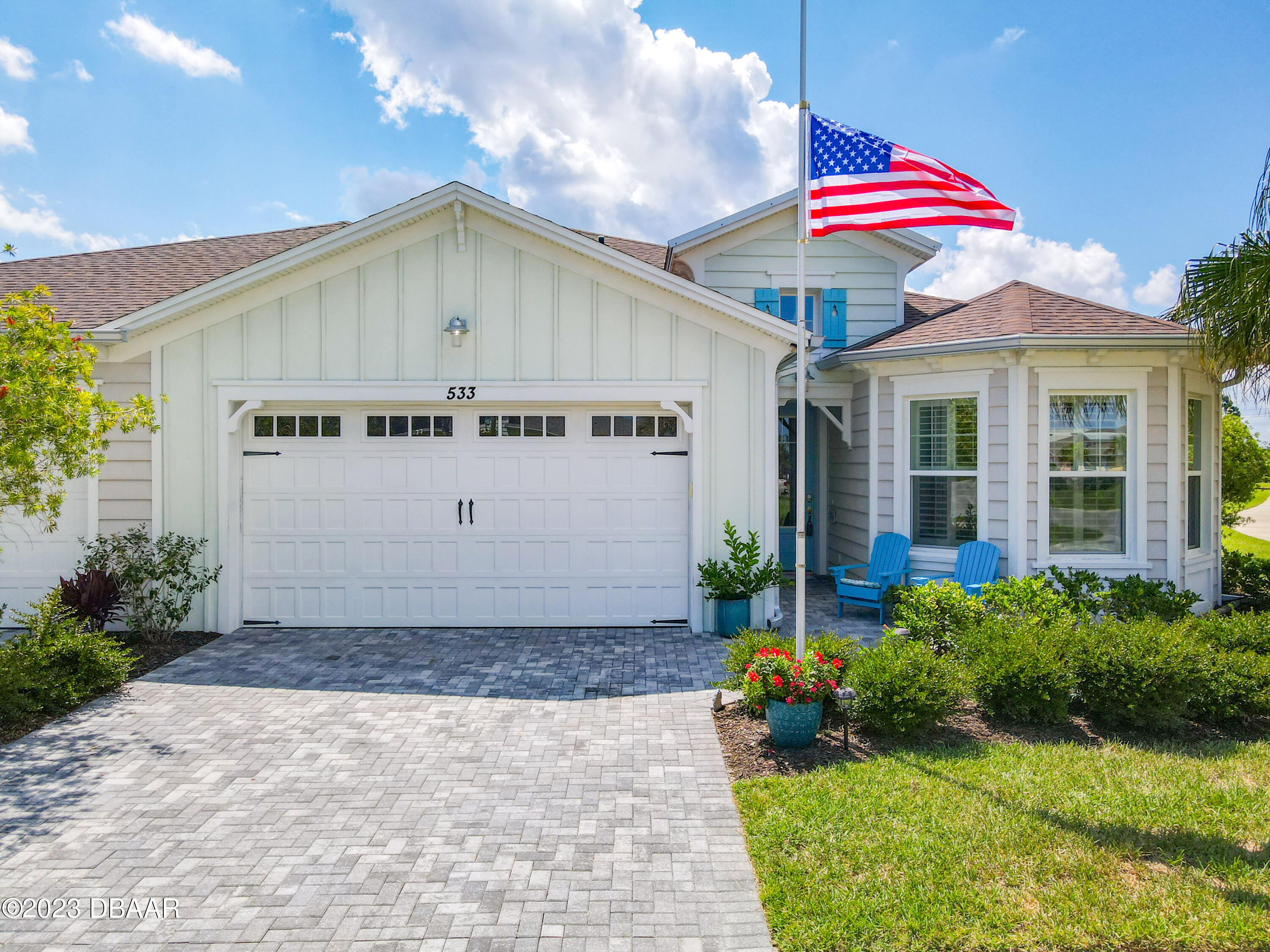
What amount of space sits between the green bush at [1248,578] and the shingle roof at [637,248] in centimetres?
966

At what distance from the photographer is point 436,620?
837 centimetres

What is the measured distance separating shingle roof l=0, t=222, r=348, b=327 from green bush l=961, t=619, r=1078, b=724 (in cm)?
877

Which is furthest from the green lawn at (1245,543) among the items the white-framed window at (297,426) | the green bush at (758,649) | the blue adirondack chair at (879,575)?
the white-framed window at (297,426)

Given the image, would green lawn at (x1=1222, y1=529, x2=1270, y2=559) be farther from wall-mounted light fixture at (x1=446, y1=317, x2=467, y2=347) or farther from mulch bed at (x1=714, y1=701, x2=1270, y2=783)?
wall-mounted light fixture at (x1=446, y1=317, x2=467, y2=347)

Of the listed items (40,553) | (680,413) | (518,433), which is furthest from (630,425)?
(40,553)

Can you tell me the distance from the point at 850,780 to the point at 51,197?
1182cm

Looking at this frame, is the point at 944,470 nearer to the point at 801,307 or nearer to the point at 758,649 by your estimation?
the point at 801,307

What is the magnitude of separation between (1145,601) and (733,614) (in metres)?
4.31

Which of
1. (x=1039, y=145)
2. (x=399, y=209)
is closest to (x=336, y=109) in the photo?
(x=399, y=209)

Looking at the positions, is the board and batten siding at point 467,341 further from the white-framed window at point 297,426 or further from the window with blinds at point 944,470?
the window with blinds at point 944,470

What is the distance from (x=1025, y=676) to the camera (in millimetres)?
5164

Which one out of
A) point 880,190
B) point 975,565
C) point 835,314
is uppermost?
point 835,314

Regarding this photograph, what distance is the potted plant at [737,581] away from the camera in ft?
25.6

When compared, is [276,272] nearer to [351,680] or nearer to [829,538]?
[351,680]
